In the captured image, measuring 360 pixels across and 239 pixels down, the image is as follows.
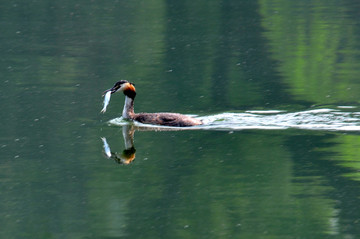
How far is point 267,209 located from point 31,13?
101ft

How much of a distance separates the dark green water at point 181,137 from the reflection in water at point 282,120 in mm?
130

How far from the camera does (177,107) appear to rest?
2017 cm

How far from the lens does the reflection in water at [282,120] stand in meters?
17.3

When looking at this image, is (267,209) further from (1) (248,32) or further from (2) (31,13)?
(2) (31,13)

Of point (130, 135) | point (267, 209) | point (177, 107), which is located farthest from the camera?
point (177, 107)

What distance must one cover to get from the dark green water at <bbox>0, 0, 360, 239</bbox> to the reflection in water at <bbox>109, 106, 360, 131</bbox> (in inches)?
5.1

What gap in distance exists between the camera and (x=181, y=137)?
54.9 ft

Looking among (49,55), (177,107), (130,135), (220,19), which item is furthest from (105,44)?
(130,135)

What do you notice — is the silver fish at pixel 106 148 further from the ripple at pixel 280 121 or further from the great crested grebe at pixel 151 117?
the ripple at pixel 280 121

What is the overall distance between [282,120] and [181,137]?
2525 mm

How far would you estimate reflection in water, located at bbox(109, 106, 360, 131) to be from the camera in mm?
17312

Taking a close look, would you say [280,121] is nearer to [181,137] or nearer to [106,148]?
[181,137]

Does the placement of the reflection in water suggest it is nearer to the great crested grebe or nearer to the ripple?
the ripple

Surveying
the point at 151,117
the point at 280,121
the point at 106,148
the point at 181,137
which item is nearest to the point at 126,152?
the point at 106,148
